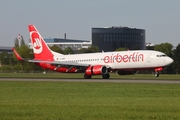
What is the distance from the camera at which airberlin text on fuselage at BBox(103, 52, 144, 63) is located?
60584 mm

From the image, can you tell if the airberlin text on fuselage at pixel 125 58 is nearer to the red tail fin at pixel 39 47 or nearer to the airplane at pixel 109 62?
the airplane at pixel 109 62

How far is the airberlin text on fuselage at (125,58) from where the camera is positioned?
199 ft

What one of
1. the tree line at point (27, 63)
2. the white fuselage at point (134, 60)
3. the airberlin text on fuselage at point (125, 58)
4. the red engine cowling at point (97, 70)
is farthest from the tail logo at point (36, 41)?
the tree line at point (27, 63)

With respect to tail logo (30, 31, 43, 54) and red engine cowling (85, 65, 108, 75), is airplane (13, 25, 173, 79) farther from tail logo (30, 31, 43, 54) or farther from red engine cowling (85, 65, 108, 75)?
tail logo (30, 31, 43, 54)

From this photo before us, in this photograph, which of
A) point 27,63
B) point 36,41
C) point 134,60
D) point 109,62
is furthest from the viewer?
point 27,63

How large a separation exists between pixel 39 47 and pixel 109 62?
49.9 ft

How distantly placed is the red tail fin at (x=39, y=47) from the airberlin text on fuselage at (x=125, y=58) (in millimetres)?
12592

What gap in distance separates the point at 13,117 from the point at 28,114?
1.08 meters

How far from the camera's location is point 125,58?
201ft

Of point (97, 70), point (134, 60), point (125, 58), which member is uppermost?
point (125, 58)

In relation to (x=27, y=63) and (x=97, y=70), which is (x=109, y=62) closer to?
(x=97, y=70)

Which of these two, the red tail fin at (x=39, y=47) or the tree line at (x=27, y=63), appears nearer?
the red tail fin at (x=39, y=47)

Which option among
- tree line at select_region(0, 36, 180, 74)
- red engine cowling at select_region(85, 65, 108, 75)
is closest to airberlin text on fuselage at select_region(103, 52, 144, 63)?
red engine cowling at select_region(85, 65, 108, 75)

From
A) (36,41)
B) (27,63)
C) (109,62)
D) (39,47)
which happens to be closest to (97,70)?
(109,62)
